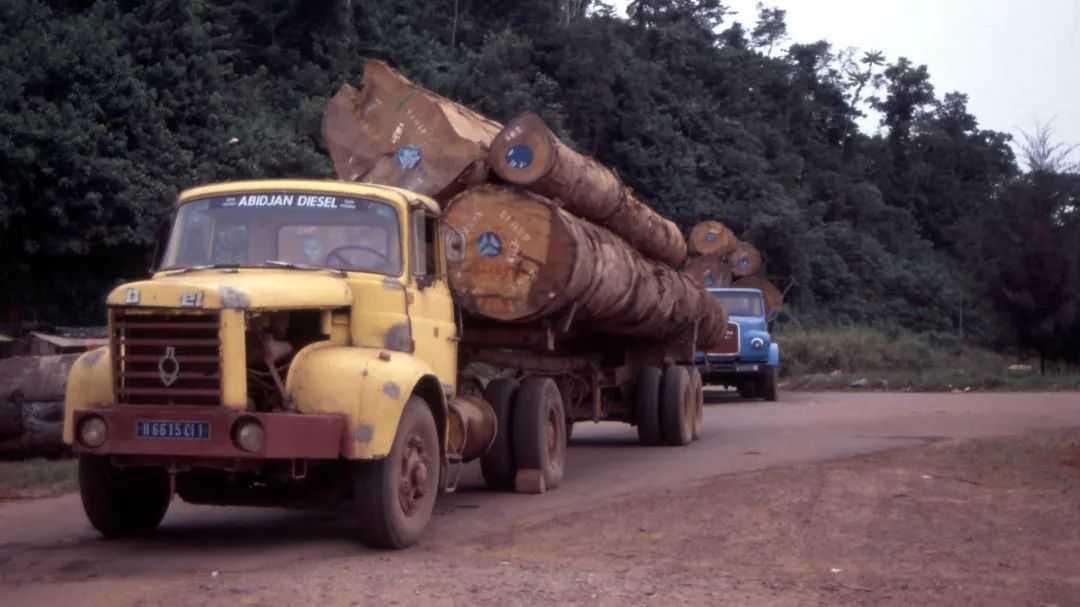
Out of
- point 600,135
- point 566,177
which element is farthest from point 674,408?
point 600,135

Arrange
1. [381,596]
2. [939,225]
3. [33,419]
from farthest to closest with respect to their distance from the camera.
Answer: [939,225], [33,419], [381,596]

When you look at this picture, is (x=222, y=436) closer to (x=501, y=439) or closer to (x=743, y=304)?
(x=501, y=439)

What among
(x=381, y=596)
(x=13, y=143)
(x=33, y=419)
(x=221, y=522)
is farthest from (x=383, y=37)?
(x=381, y=596)

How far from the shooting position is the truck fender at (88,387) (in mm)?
8156

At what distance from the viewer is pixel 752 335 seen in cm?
2666

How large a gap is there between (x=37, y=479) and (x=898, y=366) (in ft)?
97.1

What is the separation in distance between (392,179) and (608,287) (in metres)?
2.52

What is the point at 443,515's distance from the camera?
10328mm

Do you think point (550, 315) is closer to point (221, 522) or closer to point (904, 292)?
point (221, 522)

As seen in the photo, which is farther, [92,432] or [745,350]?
[745,350]

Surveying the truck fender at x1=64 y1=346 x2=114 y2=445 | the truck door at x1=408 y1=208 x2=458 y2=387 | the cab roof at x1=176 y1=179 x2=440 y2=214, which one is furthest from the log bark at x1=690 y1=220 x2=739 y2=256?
the truck fender at x1=64 y1=346 x2=114 y2=445

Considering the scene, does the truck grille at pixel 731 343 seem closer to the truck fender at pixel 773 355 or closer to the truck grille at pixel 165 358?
the truck fender at pixel 773 355

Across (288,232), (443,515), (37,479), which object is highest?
(288,232)

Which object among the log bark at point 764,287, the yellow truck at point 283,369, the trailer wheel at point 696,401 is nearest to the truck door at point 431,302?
the yellow truck at point 283,369
